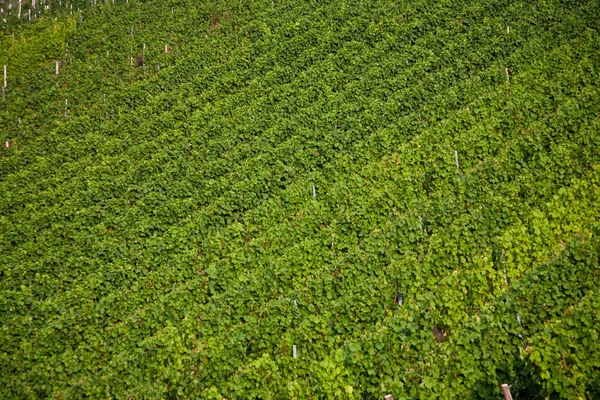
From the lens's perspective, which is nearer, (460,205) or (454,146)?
(460,205)

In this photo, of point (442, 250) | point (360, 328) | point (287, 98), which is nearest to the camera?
point (360, 328)

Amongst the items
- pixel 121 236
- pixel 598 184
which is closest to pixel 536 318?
pixel 598 184

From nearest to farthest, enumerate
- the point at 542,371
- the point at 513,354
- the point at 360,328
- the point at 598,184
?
1. the point at 542,371
2. the point at 513,354
3. the point at 360,328
4. the point at 598,184

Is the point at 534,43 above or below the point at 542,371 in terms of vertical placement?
above

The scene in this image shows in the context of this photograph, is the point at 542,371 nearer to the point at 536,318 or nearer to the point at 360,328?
the point at 536,318

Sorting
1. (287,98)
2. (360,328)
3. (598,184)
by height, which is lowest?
(360,328)

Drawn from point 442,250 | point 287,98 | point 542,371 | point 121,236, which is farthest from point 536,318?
point 287,98

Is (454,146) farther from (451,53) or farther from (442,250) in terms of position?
(451,53)
